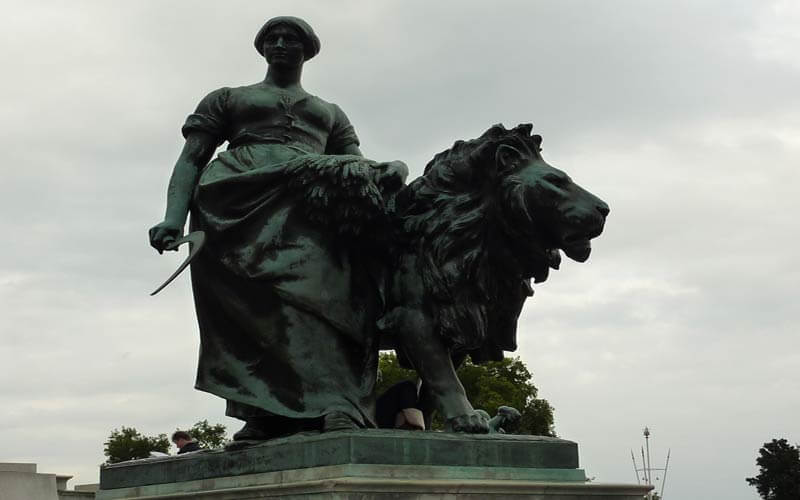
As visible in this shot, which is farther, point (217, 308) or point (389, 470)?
point (217, 308)

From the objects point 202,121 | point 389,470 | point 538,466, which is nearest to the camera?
point 389,470

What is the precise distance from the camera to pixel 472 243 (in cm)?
671

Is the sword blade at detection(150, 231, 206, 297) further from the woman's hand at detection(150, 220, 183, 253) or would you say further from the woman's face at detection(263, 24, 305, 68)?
the woman's face at detection(263, 24, 305, 68)

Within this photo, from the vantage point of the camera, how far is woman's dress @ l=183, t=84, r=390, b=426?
22.0 feet

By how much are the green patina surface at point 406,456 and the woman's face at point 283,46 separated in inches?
104

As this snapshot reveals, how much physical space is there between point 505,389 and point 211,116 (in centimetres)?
2987

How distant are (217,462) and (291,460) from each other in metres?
0.71

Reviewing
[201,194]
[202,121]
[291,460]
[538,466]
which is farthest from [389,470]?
[202,121]

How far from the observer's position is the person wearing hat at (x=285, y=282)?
670 cm

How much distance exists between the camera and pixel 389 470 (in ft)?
19.1

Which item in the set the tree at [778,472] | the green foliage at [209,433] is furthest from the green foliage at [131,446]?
the tree at [778,472]

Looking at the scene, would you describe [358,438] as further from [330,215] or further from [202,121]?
[202,121]

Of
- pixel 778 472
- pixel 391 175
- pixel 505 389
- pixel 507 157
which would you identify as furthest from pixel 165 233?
pixel 778 472

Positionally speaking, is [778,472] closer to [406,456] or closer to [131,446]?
[131,446]
